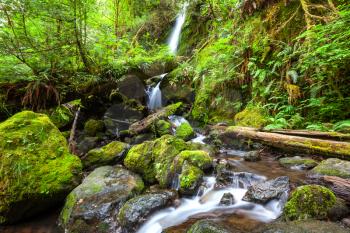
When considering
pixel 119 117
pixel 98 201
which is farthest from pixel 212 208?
pixel 119 117

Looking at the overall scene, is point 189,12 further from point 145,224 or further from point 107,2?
point 145,224

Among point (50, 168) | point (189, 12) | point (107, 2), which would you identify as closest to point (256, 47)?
point (50, 168)

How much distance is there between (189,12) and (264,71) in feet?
27.8

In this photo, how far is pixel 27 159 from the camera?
4.12m

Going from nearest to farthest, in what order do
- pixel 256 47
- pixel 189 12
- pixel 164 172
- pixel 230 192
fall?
pixel 230 192, pixel 164 172, pixel 256 47, pixel 189 12

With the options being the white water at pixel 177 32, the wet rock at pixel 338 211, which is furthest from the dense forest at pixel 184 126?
the white water at pixel 177 32

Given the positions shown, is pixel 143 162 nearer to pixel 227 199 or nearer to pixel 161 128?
pixel 227 199

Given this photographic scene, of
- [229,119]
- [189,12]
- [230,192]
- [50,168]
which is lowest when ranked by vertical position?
[230,192]

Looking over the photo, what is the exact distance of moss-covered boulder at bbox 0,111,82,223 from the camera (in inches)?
150

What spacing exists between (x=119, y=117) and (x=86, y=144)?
1.85 m

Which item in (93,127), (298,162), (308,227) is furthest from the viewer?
(93,127)

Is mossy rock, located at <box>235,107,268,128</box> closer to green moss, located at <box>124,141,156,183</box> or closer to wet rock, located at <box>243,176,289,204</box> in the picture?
wet rock, located at <box>243,176,289,204</box>

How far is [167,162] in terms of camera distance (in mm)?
4695

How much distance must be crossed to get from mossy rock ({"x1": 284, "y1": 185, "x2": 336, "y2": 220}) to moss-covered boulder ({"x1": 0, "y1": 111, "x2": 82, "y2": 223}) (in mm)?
3560
